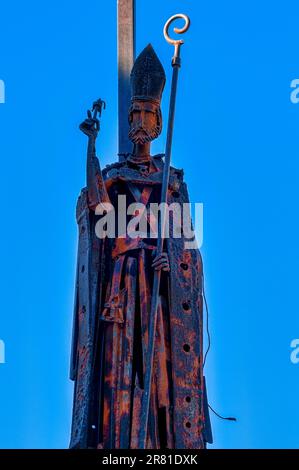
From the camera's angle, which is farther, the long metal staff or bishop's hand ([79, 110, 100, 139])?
bishop's hand ([79, 110, 100, 139])

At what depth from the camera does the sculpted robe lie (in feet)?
59.9

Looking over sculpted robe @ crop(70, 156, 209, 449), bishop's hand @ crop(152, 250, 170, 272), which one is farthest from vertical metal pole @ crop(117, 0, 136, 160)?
bishop's hand @ crop(152, 250, 170, 272)

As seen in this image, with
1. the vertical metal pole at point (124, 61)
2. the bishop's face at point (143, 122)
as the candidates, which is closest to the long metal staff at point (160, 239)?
the bishop's face at point (143, 122)

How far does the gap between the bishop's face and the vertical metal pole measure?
1.67 feet

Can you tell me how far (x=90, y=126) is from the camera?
63.2 feet

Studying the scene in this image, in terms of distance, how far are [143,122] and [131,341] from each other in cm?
243

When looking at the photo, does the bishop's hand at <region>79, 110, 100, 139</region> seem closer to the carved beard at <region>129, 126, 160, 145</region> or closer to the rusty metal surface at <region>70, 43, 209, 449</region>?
the rusty metal surface at <region>70, 43, 209, 449</region>

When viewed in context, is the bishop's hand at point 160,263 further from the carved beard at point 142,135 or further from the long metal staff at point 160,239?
the carved beard at point 142,135

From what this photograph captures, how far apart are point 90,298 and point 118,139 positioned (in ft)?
Result: 7.51

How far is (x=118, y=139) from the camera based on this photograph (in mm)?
20547

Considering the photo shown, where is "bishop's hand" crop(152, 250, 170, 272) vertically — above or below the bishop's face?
below

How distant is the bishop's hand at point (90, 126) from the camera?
1927cm

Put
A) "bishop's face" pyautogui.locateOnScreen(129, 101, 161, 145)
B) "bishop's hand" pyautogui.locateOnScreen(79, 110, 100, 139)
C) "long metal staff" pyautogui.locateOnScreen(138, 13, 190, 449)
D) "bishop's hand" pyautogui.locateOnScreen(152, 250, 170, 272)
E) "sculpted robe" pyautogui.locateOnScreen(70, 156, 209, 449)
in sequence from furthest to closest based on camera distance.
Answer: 1. "bishop's face" pyautogui.locateOnScreen(129, 101, 161, 145)
2. "bishop's hand" pyautogui.locateOnScreen(79, 110, 100, 139)
3. "bishop's hand" pyautogui.locateOnScreen(152, 250, 170, 272)
4. "sculpted robe" pyautogui.locateOnScreen(70, 156, 209, 449)
5. "long metal staff" pyautogui.locateOnScreen(138, 13, 190, 449)

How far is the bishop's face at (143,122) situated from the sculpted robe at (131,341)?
427mm
